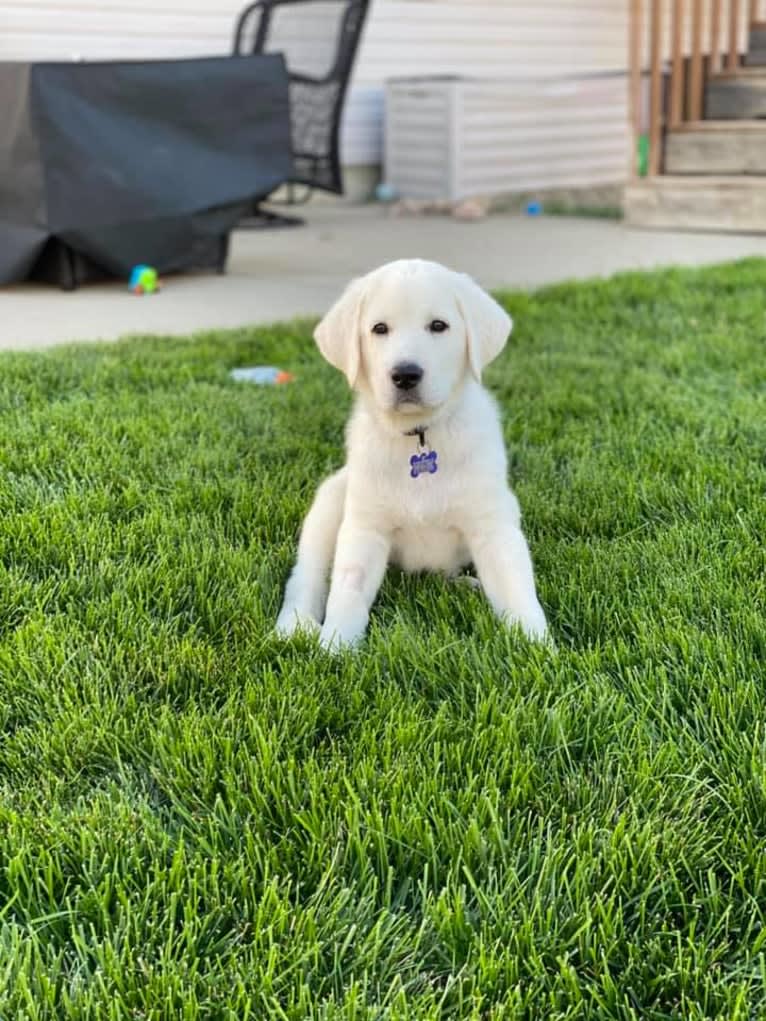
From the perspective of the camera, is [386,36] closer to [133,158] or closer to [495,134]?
[495,134]

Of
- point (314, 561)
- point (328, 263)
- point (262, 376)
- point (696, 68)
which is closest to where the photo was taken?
point (314, 561)

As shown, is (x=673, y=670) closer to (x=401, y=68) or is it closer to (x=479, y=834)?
(x=479, y=834)

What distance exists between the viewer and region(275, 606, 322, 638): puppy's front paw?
2.19 m

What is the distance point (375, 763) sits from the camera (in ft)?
5.54

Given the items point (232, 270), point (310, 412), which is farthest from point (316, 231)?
point (310, 412)

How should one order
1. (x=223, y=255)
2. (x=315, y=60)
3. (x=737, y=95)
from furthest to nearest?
(x=737, y=95)
(x=315, y=60)
(x=223, y=255)

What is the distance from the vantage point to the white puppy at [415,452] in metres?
2.29

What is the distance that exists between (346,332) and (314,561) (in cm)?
54

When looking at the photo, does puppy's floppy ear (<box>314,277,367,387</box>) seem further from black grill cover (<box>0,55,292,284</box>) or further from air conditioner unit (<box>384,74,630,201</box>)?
air conditioner unit (<box>384,74,630,201</box>)

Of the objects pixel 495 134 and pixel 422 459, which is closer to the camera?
pixel 422 459

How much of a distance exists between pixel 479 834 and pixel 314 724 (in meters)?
0.40

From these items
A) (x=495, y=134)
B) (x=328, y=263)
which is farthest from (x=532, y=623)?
(x=495, y=134)

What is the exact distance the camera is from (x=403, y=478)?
2391mm

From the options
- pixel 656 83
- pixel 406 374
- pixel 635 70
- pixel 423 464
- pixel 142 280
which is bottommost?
pixel 142 280
